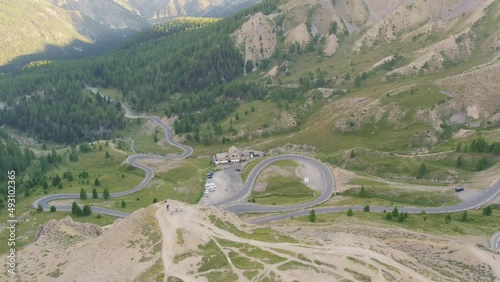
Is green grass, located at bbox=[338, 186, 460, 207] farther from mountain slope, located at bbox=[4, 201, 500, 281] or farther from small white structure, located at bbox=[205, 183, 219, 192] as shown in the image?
small white structure, located at bbox=[205, 183, 219, 192]

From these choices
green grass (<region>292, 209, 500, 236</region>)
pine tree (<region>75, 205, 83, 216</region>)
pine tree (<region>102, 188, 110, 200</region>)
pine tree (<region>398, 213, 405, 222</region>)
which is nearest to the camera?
green grass (<region>292, 209, 500, 236</region>)

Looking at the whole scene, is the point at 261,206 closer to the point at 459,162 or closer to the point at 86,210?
the point at 86,210

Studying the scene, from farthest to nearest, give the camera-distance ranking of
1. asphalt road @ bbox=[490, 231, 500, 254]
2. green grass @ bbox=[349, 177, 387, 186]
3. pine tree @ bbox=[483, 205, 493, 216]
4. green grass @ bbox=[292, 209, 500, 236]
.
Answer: green grass @ bbox=[349, 177, 387, 186]
pine tree @ bbox=[483, 205, 493, 216]
green grass @ bbox=[292, 209, 500, 236]
asphalt road @ bbox=[490, 231, 500, 254]

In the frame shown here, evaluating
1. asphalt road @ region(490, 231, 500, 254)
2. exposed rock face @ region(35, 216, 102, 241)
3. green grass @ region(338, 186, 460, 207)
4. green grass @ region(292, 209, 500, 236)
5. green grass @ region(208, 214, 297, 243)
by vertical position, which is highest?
exposed rock face @ region(35, 216, 102, 241)

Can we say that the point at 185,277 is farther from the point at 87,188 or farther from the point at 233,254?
the point at 87,188

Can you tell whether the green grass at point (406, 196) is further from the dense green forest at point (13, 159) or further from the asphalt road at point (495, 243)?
the dense green forest at point (13, 159)

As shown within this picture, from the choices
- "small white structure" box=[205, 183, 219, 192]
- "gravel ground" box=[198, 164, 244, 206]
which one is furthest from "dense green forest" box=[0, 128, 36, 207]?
"gravel ground" box=[198, 164, 244, 206]
